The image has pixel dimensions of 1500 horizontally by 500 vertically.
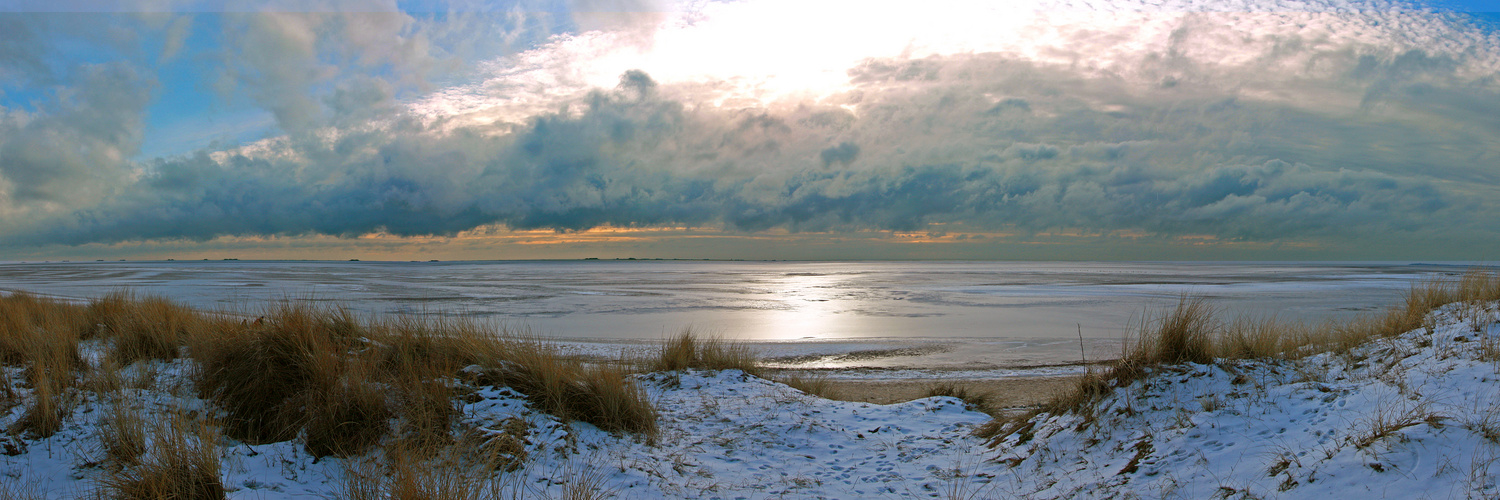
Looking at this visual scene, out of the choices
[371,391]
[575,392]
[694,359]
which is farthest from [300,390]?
[694,359]

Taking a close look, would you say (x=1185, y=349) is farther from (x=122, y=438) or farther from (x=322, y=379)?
(x=122, y=438)

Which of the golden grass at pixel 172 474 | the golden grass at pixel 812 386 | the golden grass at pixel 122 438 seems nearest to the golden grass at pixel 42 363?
the golden grass at pixel 122 438

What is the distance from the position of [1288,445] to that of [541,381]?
5512 mm

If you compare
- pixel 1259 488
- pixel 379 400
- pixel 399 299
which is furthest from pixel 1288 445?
pixel 399 299

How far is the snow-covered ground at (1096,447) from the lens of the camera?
11.9 feet

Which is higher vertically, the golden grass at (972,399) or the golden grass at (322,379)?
the golden grass at (322,379)

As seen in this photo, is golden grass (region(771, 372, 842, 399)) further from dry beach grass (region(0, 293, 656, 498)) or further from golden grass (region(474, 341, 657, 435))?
golden grass (region(474, 341, 657, 435))

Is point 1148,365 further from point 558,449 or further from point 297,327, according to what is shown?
point 297,327

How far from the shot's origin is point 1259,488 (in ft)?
12.3

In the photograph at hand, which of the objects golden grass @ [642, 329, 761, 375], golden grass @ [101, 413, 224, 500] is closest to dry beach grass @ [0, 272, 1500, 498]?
golden grass @ [101, 413, 224, 500]

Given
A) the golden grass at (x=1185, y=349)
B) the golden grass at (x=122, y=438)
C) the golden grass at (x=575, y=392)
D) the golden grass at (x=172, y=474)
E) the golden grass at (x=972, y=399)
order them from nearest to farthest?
the golden grass at (x=172, y=474)
the golden grass at (x=122, y=438)
the golden grass at (x=1185, y=349)
the golden grass at (x=575, y=392)
the golden grass at (x=972, y=399)

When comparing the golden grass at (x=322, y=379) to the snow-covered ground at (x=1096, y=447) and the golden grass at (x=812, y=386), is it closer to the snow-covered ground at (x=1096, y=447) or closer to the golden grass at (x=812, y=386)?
the snow-covered ground at (x=1096, y=447)

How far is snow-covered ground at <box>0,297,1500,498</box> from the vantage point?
3617 mm

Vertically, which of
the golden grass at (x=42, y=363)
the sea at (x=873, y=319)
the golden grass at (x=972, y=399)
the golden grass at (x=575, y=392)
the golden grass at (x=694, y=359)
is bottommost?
the sea at (x=873, y=319)
